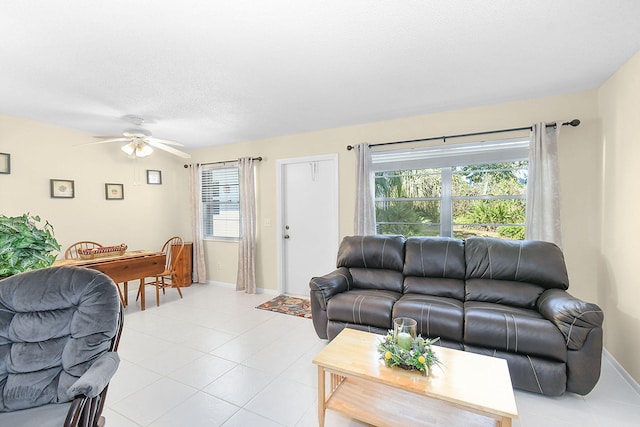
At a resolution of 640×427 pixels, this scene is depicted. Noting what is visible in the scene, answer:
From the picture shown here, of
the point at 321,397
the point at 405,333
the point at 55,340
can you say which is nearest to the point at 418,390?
the point at 405,333

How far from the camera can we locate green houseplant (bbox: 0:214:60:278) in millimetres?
1630

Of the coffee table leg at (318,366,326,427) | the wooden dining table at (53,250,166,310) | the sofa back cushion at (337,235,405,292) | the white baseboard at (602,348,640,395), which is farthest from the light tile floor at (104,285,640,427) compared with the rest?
the sofa back cushion at (337,235,405,292)

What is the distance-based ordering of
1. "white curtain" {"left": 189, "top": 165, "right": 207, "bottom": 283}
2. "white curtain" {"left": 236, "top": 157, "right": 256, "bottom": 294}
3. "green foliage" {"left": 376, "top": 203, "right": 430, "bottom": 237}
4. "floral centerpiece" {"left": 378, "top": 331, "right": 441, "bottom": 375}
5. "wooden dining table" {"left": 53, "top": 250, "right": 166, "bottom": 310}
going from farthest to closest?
"white curtain" {"left": 189, "top": 165, "right": 207, "bottom": 283} < "white curtain" {"left": 236, "top": 157, "right": 256, "bottom": 294} < "green foliage" {"left": 376, "top": 203, "right": 430, "bottom": 237} < "wooden dining table" {"left": 53, "top": 250, "right": 166, "bottom": 310} < "floral centerpiece" {"left": 378, "top": 331, "right": 441, "bottom": 375}

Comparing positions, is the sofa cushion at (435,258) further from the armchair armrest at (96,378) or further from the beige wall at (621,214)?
the armchair armrest at (96,378)

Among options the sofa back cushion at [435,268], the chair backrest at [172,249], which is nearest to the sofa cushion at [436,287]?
the sofa back cushion at [435,268]

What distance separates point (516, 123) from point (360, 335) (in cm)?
270

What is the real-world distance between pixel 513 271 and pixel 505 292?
0.22 metres

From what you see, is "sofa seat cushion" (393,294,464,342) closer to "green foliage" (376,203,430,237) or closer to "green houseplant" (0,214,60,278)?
"green foliage" (376,203,430,237)

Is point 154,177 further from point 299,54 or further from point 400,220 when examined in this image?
point 400,220

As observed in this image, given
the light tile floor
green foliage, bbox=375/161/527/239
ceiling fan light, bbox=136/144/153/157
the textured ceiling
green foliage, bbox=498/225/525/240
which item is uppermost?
the textured ceiling

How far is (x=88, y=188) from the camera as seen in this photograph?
4.05 meters

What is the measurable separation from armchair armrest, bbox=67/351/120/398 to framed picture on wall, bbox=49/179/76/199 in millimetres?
3462

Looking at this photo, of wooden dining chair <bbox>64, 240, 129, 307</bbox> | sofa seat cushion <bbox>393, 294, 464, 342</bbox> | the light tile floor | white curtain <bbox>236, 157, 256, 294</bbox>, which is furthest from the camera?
white curtain <bbox>236, 157, 256, 294</bbox>

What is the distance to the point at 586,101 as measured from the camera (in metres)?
2.68
